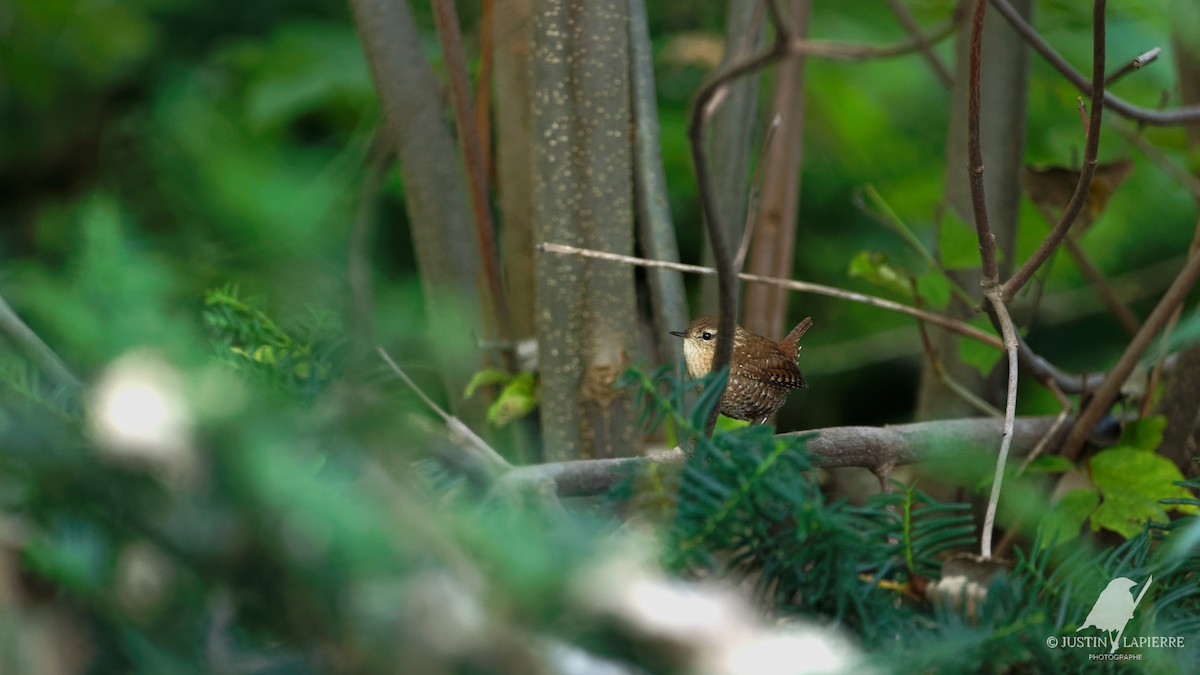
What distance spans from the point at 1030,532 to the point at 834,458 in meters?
0.26

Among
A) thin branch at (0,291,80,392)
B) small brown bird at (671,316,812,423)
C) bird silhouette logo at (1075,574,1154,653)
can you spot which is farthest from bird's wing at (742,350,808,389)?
thin branch at (0,291,80,392)

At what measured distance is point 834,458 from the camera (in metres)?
0.61

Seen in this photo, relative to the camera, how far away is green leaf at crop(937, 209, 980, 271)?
0.91 meters

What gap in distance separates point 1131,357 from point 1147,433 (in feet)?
0.30

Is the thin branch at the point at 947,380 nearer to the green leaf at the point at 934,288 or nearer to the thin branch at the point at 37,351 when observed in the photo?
the green leaf at the point at 934,288

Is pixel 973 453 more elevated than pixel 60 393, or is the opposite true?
pixel 60 393

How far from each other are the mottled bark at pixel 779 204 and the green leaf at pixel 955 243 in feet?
0.58

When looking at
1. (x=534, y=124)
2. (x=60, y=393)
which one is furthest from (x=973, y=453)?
(x=60, y=393)

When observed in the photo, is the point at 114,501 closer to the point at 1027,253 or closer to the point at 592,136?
the point at 592,136

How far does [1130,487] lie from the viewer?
79 cm

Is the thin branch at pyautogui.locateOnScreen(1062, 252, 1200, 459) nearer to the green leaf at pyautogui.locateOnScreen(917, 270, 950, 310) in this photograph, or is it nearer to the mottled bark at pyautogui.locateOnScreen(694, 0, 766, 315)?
the green leaf at pyautogui.locateOnScreen(917, 270, 950, 310)

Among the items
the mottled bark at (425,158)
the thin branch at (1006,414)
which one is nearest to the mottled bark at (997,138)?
the thin branch at (1006,414)

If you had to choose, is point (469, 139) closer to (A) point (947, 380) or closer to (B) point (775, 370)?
(B) point (775, 370)

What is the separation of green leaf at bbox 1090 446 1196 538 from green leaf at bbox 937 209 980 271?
0.19 m
